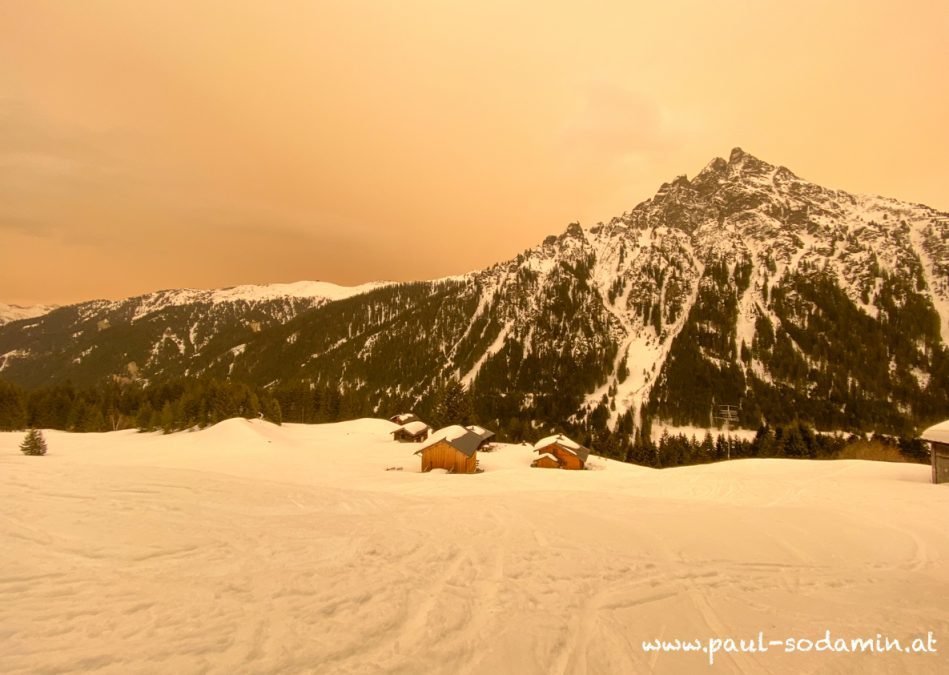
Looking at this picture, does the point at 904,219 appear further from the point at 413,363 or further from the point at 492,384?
the point at 413,363

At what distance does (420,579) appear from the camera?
918 centimetres

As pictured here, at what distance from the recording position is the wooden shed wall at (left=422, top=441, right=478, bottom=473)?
1563 inches

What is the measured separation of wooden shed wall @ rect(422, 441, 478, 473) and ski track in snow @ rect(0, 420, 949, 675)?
20871mm

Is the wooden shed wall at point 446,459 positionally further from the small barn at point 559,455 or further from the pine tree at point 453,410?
the pine tree at point 453,410

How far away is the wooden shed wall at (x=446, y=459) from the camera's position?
39688 mm

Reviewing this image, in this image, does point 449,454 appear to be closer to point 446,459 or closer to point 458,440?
point 446,459

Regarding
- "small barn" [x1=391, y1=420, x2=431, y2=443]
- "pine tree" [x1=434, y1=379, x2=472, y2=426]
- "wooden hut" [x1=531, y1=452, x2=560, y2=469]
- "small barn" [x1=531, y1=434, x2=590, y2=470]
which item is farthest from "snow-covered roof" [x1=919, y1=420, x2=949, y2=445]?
"pine tree" [x1=434, y1=379, x2=472, y2=426]

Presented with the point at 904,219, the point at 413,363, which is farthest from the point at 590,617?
the point at 904,219

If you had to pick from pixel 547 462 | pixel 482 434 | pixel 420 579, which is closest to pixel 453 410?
pixel 482 434

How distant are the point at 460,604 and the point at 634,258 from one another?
208m

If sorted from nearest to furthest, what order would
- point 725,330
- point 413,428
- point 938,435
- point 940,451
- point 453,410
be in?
point 938,435 → point 940,451 → point 413,428 → point 453,410 → point 725,330

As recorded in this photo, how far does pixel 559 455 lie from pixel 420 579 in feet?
142

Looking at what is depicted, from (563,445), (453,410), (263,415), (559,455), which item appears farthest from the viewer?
(453,410)

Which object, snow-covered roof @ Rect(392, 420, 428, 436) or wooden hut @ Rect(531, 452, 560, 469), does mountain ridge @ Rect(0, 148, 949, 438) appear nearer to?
snow-covered roof @ Rect(392, 420, 428, 436)
